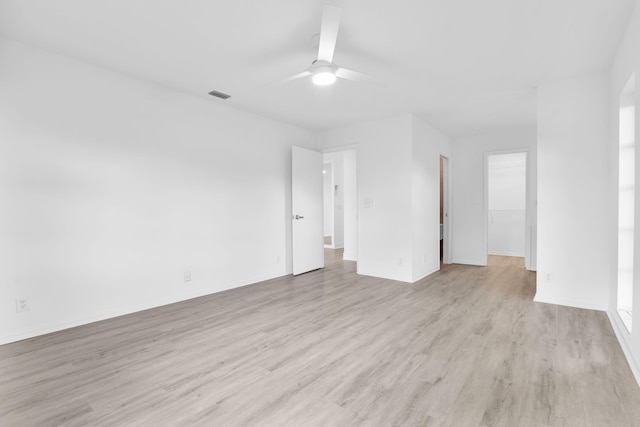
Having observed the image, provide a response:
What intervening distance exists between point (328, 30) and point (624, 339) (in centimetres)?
315

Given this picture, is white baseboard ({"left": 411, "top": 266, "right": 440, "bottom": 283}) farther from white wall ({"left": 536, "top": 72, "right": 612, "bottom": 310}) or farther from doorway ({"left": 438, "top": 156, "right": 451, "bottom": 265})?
white wall ({"left": 536, "top": 72, "right": 612, "bottom": 310})

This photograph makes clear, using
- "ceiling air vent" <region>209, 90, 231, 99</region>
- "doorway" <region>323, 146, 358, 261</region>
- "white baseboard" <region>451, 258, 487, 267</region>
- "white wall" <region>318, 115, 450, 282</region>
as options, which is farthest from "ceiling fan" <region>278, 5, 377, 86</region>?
"white baseboard" <region>451, 258, 487, 267</region>

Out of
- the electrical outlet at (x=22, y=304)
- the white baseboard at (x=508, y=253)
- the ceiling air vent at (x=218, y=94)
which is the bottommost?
the white baseboard at (x=508, y=253)

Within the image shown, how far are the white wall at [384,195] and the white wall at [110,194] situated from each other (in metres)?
1.72

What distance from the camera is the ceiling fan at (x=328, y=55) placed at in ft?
6.31

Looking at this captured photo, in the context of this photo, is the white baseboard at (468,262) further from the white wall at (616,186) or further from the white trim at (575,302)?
the white wall at (616,186)

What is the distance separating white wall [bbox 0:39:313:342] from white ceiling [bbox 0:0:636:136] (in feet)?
1.05

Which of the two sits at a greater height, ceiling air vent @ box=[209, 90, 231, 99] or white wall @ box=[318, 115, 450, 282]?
ceiling air vent @ box=[209, 90, 231, 99]

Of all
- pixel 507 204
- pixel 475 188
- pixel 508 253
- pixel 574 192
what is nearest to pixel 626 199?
pixel 574 192

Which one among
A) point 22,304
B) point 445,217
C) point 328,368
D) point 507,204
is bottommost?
point 328,368

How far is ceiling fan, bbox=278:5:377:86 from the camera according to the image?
1.92m

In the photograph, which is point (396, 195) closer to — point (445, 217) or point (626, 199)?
point (445, 217)

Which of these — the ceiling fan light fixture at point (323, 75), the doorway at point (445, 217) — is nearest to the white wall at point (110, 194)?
the ceiling fan light fixture at point (323, 75)

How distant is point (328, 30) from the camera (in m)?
2.04
